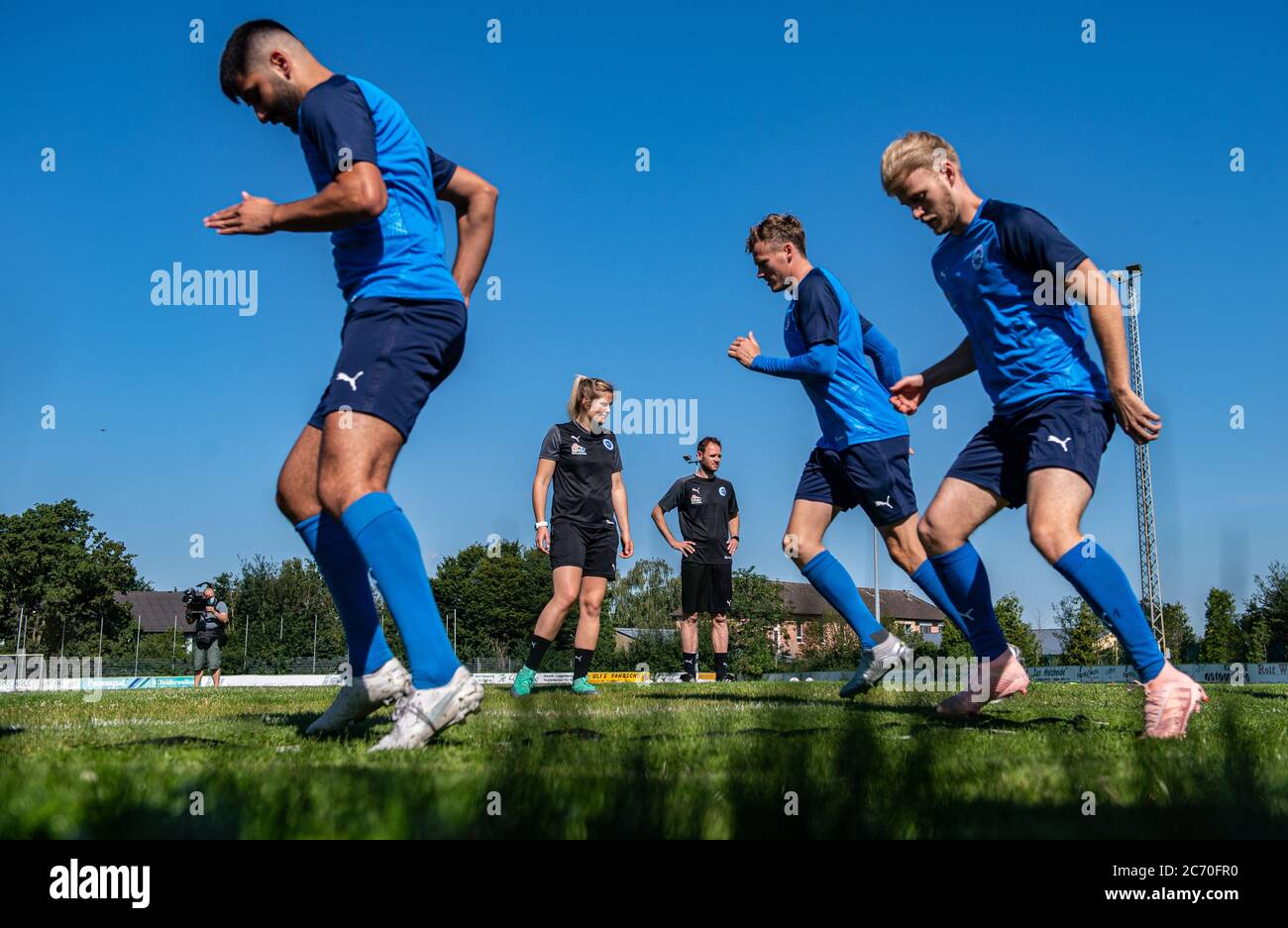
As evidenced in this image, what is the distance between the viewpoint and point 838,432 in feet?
20.7

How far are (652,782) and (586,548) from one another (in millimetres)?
6820

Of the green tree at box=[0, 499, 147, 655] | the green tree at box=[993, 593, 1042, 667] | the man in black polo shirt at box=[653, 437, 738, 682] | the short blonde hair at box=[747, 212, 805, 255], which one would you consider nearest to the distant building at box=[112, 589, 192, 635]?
the green tree at box=[0, 499, 147, 655]

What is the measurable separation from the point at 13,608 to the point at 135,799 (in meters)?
87.8

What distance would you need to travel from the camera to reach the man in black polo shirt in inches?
513

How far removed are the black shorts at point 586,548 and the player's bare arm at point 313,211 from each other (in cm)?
562

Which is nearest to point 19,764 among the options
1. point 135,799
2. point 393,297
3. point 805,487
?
point 135,799

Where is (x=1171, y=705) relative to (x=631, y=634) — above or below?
above

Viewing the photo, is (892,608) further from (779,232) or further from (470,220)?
(470,220)

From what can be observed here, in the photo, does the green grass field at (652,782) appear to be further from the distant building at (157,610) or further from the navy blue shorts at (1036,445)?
the distant building at (157,610)

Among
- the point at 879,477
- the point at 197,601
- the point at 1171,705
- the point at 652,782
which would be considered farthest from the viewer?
the point at 197,601

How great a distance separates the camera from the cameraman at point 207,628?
69.7 feet

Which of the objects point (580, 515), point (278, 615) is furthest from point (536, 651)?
point (278, 615)
